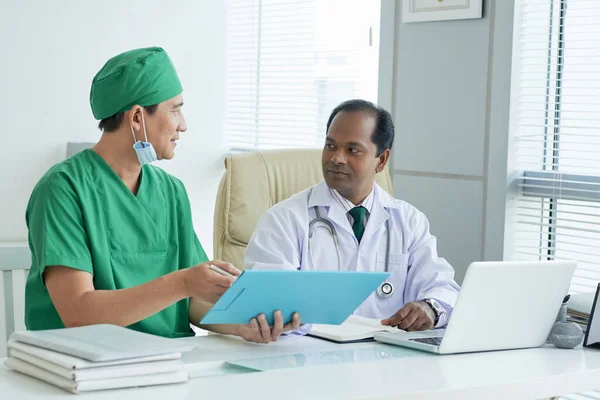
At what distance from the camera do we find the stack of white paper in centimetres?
144

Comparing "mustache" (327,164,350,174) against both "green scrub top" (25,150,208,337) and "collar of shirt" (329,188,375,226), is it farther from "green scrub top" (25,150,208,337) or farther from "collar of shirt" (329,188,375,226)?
"green scrub top" (25,150,208,337)

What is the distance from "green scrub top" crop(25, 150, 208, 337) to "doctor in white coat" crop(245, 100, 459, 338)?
0.26 meters

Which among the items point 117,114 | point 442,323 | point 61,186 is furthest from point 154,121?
point 442,323

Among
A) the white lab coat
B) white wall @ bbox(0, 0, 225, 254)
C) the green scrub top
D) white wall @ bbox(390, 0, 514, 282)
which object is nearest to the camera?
the green scrub top

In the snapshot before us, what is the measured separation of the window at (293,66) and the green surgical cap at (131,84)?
1.66 meters

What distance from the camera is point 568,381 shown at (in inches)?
68.4

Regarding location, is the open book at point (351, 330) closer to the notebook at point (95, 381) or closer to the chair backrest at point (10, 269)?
the notebook at point (95, 381)

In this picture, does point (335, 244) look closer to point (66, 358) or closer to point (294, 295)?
point (294, 295)

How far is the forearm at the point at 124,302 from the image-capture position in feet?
6.06

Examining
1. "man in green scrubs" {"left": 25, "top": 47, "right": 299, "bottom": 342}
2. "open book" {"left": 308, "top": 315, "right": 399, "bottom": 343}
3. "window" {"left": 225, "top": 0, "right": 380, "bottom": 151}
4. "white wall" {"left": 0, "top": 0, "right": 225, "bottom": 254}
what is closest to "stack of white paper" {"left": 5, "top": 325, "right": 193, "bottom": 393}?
"man in green scrubs" {"left": 25, "top": 47, "right": 299, "bottom": 342}

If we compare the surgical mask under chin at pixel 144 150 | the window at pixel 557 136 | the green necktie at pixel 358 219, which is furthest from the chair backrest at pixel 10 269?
the window at pixel 557 136

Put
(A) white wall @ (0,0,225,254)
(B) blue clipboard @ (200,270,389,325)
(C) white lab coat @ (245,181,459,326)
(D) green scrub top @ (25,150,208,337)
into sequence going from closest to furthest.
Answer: (B) blue clipboard @ (200,270,389,325) → (D) green scrub top @ (25,150,208,337) → (C) white lab coat @ (245,181,459,326) → (A) white wall @ (0,0,225,254)

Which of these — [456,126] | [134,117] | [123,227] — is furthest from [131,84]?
[456,126]

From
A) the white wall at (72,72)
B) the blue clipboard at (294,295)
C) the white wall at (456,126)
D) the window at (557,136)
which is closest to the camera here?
the blue clipboard at (294,295)
